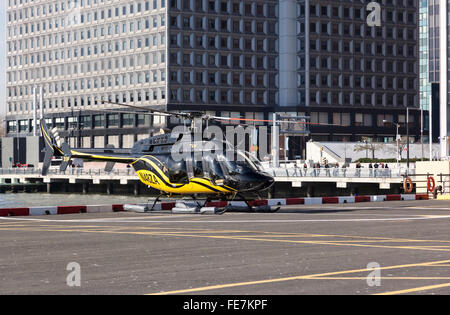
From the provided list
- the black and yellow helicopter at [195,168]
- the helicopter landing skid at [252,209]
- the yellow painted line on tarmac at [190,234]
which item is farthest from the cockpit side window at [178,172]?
the yellow painted line on tarmac at [190,234]

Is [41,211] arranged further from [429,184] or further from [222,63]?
[222,63]

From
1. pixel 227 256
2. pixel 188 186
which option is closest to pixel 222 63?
pixel 188 186

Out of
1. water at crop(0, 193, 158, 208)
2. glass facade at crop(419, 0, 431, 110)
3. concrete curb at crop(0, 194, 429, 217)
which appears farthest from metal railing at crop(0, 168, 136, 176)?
glass facade at crop(419, 0, 431, 110)

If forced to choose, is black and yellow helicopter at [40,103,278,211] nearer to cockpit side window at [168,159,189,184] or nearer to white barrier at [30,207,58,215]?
cockpit side window at [168,159,189,184]

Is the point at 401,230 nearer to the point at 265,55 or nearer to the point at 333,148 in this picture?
the point at 333,148

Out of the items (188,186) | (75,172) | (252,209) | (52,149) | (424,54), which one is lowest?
(75,172)

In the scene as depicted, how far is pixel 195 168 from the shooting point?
3194 cm

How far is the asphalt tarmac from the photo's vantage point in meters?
12.0

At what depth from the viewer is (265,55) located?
14112cm

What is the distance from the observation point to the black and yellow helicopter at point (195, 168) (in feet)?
Answer: 101

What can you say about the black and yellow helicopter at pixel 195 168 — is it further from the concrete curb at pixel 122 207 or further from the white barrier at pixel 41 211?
the white barrier at pixel 41 211

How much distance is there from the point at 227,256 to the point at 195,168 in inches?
626

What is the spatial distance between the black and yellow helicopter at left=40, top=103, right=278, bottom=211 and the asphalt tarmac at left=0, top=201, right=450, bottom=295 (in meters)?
3.13
